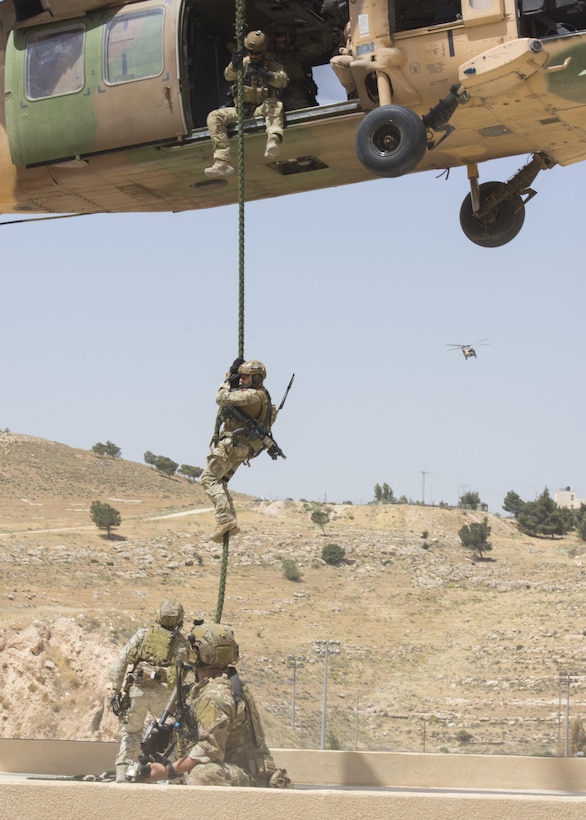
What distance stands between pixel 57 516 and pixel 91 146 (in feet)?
237

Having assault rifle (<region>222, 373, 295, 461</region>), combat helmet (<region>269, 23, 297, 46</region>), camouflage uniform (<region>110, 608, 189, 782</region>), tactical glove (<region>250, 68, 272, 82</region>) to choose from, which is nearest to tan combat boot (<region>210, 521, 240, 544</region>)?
assault rifle (<region>222, 373, 295, 461</region>)

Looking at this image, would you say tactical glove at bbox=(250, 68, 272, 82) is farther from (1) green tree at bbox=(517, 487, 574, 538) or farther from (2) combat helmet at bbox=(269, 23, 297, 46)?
(1) green tree at bbox=(517, 487, 574, 538)

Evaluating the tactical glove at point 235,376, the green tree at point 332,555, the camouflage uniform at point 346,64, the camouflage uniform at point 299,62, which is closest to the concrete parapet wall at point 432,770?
the tactical glove at point 235,376

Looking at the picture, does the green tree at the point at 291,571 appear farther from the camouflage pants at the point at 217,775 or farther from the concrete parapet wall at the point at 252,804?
the concrete parapet wall at the point at 252,804

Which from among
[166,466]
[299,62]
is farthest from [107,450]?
[299,62]

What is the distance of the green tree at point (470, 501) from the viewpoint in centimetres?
10544

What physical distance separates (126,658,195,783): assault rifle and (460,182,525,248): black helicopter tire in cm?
568

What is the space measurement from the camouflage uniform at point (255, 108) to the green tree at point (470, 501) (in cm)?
9458

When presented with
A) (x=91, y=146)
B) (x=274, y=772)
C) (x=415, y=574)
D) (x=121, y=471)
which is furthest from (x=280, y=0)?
(x=121, y=471)

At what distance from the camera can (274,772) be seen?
9164 millimetres

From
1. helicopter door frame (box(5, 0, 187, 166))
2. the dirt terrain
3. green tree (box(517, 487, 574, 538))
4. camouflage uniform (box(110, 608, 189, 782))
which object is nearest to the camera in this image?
camouflage uniform (box(110, 608, 189, 782))

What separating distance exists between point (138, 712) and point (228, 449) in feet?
9.79

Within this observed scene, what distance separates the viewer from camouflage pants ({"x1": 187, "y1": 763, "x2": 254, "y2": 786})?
8575 millimetres

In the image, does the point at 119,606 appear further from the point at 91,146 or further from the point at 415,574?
the point at 91,146
